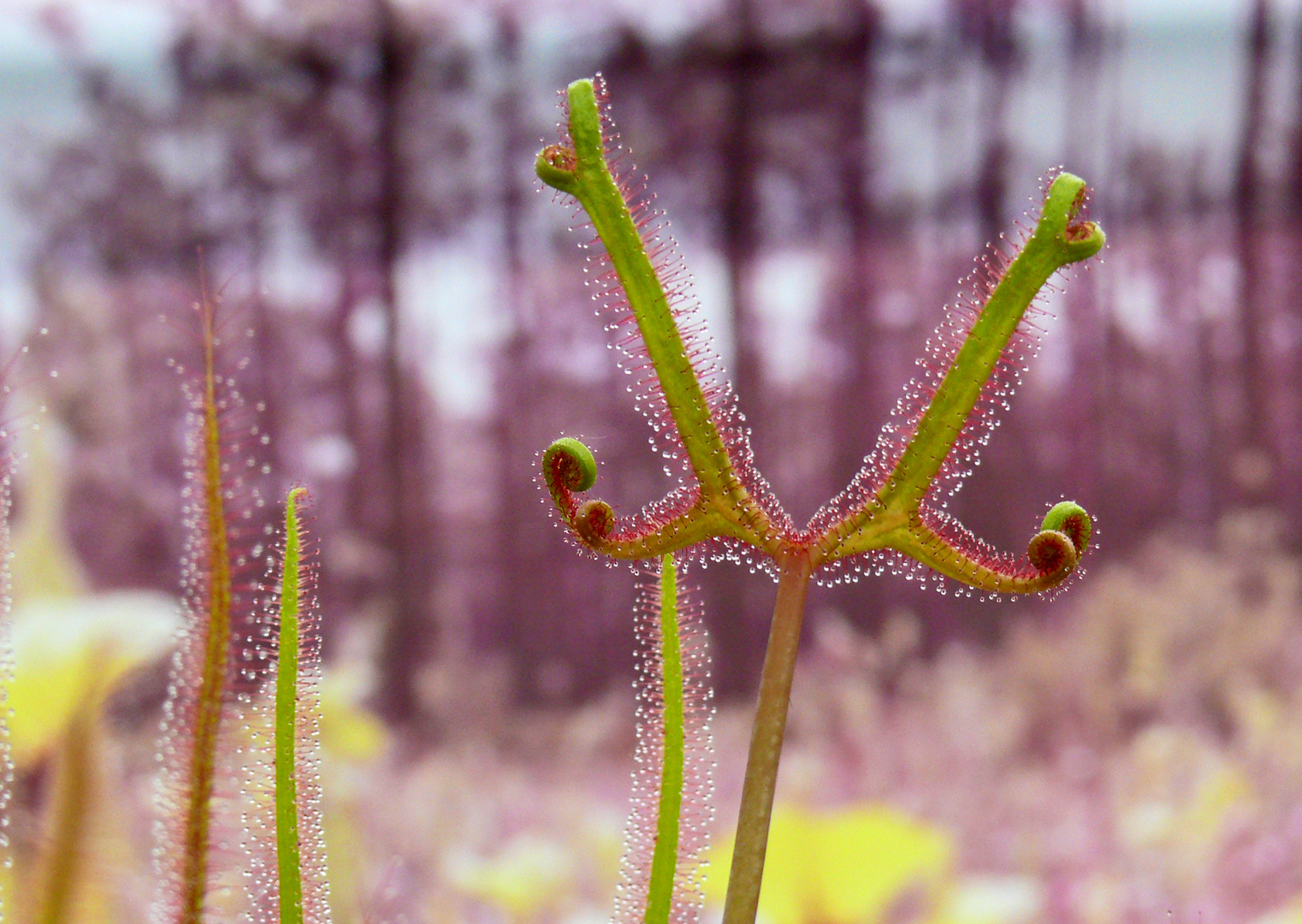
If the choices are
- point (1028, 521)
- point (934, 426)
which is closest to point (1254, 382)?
point (1028, 521)

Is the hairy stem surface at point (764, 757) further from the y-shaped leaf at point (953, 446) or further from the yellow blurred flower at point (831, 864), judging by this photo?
the yellow blurred flower at point (831, 864)

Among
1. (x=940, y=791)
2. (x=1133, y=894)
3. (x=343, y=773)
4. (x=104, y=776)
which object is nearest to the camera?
(x=104, y=776)

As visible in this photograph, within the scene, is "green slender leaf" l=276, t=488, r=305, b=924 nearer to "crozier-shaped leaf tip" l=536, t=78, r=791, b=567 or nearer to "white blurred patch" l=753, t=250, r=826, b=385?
"crozier-shaped leaf tip" l=536, t=78, r=791, b=567

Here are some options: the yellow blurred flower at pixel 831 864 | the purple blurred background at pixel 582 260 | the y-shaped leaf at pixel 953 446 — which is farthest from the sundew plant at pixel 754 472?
the purple blurred background at pixel 582 260

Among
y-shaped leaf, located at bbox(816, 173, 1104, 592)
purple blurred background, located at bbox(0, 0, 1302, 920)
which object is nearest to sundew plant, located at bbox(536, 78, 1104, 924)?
y-shaped leaf, located at bbox(816, 173, 1104, 592)

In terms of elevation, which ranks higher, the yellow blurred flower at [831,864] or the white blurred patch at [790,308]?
the white blurred patch at [790,308]

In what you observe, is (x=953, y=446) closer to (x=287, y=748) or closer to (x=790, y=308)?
(x=287, y=748)

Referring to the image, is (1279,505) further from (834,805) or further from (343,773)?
(343,773)
